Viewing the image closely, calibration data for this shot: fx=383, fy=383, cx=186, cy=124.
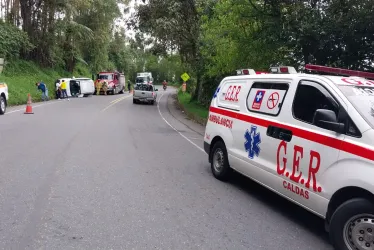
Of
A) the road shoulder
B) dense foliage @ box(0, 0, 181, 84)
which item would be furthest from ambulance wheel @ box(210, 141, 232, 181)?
dense foliage @ box(0, 0, 181, 84)

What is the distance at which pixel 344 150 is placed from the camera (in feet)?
13.1

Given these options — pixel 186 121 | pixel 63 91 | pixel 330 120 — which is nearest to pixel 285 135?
pixel 330 120

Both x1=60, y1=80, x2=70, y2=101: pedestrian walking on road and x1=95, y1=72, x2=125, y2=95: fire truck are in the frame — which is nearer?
x1=60, y1=80, x2=70, y2=101: pedestrian walking on road

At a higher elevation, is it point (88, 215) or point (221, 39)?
point (221, 39)

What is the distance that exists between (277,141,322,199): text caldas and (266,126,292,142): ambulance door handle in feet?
0.25

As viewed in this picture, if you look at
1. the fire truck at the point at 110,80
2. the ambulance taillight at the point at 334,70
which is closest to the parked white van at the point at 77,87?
the fire truck at the point at 110,80

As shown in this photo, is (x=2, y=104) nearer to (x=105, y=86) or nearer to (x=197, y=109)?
(x=197, y=109)

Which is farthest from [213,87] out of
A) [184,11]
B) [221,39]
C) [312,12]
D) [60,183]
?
[60,183]

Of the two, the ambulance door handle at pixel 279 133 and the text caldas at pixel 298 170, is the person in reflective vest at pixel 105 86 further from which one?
the text caldas at pixel 298 170

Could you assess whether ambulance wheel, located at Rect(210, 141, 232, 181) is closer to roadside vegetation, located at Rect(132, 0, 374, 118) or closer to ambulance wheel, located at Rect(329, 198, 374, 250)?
ambulance wheel, located at Rect(329, 198, 374, 250)

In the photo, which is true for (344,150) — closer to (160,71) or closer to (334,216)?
(334,216)

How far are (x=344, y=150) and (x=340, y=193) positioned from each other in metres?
0.46

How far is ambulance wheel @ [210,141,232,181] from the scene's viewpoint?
6711 millimetres

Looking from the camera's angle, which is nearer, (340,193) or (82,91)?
(340,193)
